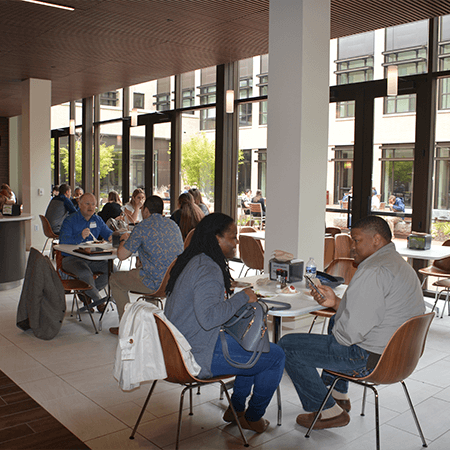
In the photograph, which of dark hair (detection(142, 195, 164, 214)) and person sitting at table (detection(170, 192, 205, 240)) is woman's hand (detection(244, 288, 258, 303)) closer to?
dark hair (detection(142, 195, 164, 214))

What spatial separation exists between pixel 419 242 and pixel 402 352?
3.54 m

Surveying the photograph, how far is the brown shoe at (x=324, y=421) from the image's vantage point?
3.13 meters

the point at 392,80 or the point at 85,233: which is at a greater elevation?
the point at 392,80

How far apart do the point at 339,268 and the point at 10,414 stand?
9.59 ft

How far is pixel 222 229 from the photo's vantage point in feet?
9.51

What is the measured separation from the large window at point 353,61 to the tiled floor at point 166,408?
12.7ft

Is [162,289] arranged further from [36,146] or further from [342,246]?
[36,146]

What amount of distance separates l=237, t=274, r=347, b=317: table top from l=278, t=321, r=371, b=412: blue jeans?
0.59 feet

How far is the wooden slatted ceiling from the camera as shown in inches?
221

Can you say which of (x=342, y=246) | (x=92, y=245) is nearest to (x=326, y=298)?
(x=92, y=245)

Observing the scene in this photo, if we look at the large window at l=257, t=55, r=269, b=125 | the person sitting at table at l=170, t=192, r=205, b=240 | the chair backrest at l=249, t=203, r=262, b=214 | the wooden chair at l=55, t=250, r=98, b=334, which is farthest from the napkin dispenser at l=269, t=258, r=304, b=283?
the large window at l=257, t=55, r=269, b=125

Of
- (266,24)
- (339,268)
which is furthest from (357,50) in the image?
(339,268)

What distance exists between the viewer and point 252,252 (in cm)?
650

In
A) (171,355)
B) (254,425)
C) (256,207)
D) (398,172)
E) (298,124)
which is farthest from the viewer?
(256,207)
